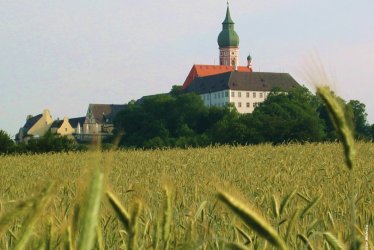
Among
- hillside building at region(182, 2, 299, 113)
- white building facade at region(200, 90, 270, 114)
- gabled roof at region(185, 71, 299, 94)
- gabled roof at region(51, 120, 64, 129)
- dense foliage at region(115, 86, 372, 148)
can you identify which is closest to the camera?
dense foliage at region(115, 86, 372, 148)

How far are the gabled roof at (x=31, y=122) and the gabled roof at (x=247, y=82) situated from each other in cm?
3543

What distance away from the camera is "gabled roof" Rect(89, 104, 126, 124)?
137375mm

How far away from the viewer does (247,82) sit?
4988 inches

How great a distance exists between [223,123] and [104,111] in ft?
243

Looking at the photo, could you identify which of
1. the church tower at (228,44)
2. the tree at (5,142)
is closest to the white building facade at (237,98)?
the church tower at (228,44)

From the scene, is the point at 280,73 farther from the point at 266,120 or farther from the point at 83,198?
the point at 83,198

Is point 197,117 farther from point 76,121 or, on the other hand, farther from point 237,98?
point 76,121

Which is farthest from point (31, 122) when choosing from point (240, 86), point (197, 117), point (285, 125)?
point (285, 125)

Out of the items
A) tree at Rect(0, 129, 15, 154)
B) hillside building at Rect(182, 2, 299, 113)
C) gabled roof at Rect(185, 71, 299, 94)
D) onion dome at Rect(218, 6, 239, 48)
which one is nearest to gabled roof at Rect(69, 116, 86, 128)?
hillside building at Rect(182, 2, 299, 113)

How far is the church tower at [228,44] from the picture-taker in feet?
554

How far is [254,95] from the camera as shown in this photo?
128 metres

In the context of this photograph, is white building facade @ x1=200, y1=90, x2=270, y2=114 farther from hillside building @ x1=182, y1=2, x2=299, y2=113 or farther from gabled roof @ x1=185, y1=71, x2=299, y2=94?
gabled roof @ x1=185, y1=71, x2=299, y2=94

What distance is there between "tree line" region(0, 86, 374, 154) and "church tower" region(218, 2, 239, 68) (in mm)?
68731

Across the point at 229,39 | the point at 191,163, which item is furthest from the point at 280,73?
the point at 191,163
